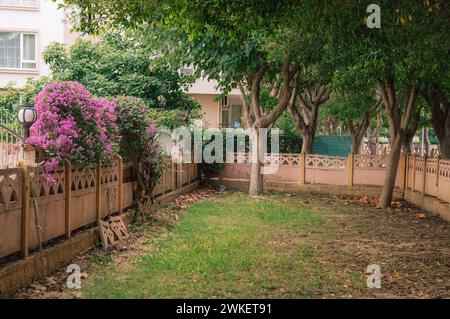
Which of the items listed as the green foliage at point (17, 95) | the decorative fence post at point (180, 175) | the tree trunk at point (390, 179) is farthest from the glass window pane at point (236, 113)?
the tree trunk at point (390, 179)

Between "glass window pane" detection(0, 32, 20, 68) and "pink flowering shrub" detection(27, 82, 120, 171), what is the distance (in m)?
20.5

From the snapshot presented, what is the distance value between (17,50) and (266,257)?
74.7 ft

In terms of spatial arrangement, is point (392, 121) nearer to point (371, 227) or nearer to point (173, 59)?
point (371, 227)

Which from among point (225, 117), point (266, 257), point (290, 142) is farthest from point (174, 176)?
point (225, 117)

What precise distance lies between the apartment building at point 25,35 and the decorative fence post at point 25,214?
22231 millimetres

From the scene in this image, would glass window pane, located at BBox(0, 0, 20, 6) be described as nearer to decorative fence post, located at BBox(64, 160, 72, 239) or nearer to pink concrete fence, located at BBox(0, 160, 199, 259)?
pink concrete fence, located at BBox(0, 160, 199, 259)

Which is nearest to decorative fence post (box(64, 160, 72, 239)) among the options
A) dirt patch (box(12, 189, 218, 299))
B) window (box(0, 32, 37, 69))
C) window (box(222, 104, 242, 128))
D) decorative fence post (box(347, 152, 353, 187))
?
dirt patch (box(12, 189, 218, 299))

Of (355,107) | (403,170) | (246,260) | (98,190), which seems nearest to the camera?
(246,260)

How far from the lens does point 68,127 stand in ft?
27.8

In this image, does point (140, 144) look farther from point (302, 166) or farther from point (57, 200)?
point (302, 166)

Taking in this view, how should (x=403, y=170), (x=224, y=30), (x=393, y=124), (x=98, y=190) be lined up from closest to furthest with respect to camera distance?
(x=98, y=190)
(x=224, y=30)
(x=393, y=124)
(x=403, y=170)

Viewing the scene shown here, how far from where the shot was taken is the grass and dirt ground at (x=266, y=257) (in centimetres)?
719

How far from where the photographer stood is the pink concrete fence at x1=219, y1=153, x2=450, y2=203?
1812 centimetres
